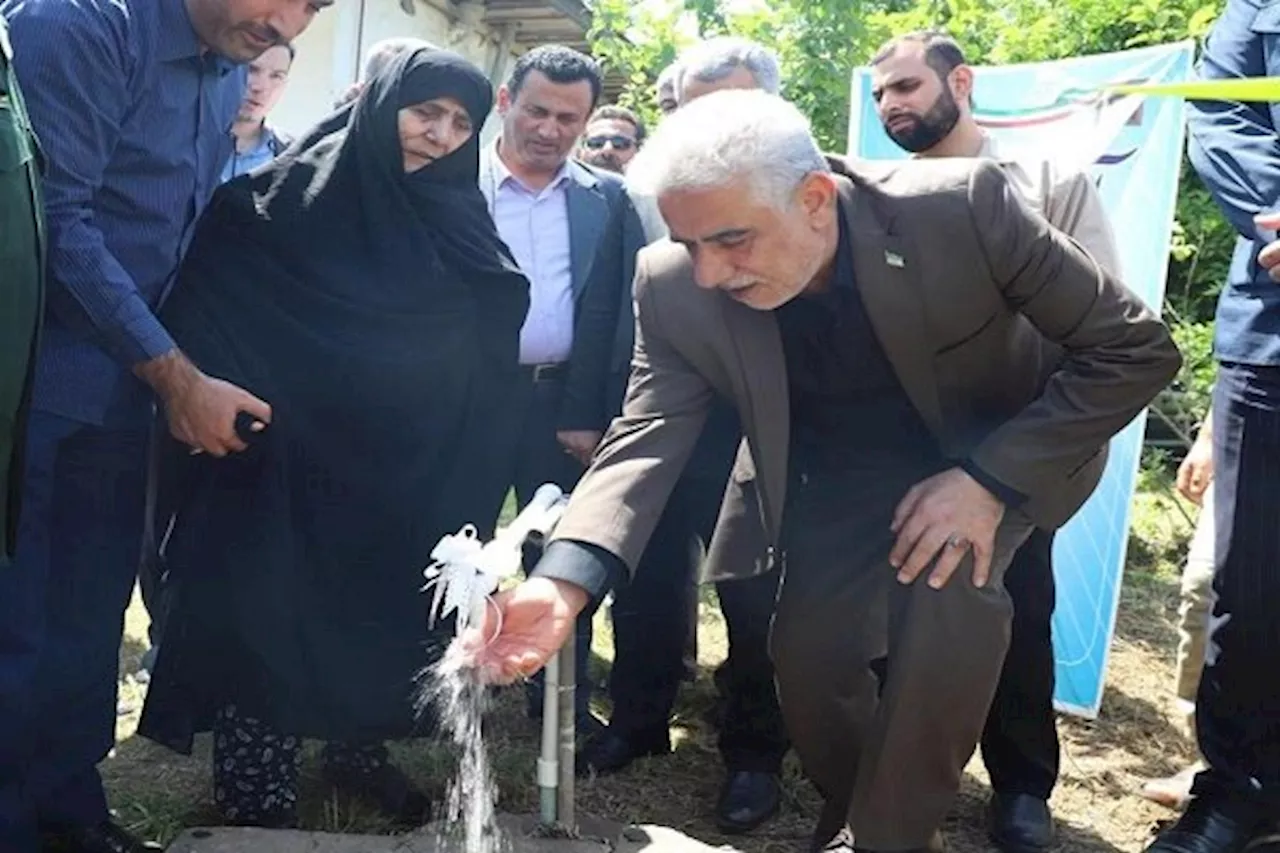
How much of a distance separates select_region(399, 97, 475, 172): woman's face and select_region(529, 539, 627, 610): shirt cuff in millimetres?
959

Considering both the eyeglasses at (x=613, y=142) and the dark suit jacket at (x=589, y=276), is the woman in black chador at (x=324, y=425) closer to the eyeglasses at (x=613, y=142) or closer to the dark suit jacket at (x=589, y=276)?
the dark suit jacket at (x=589, y=276)

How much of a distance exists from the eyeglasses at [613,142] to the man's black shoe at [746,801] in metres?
2.42

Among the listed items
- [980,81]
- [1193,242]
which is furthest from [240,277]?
[1193,242]

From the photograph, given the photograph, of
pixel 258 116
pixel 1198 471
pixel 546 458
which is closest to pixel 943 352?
pixel 1198 471

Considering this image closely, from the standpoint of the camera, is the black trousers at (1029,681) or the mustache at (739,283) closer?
the mustache at (739,283)

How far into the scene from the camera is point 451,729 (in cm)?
303

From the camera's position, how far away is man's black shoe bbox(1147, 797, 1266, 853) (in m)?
2.66

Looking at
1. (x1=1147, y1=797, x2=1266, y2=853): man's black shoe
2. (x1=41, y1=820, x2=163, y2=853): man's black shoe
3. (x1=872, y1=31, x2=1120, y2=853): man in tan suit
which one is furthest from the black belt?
(x1=1147, y1=797, x2=1266, y2=853): man's black shoe

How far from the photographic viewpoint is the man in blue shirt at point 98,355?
7.34 ft

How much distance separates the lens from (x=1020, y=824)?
2.91 m

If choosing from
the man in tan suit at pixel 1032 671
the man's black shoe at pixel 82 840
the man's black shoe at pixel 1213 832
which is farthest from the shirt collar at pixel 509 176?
the man's black shoe at pixel 1213 832

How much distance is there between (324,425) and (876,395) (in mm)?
1169

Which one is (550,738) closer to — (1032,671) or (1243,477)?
(1032,671)

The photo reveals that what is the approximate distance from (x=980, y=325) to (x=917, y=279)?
154mm
